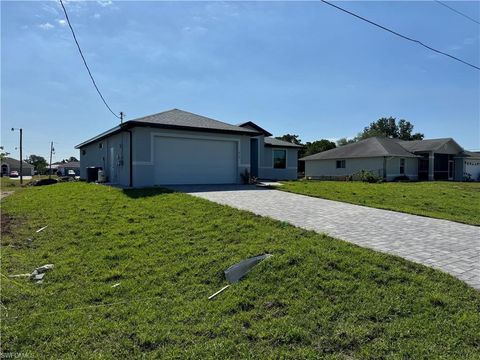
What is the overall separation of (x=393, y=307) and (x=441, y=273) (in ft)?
3.95

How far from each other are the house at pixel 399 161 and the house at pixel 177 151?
16.4 m

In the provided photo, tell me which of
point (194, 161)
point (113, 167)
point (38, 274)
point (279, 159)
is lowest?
point (38, 274)

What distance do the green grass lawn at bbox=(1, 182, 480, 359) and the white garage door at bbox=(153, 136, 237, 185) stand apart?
8.73m

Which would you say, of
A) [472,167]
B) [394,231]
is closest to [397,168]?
[472,167]

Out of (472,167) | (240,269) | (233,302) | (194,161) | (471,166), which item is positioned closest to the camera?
(233,302)

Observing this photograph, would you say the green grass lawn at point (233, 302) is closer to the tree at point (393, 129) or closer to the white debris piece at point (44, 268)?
the white debris piece at point (44, 268)

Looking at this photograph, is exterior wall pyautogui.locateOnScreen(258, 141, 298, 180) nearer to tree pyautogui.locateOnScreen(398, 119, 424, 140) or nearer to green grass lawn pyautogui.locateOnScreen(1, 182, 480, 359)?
green grass lawn pyautogui.locateOnScreen(1, 182, 480, 359)

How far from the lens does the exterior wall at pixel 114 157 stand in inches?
632

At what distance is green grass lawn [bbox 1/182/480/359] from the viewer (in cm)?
310

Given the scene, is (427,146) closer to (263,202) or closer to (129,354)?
(263,202)

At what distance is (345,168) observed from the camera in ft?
106

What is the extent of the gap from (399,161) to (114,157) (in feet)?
79.6

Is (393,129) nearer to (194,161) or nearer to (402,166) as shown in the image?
(402,166)

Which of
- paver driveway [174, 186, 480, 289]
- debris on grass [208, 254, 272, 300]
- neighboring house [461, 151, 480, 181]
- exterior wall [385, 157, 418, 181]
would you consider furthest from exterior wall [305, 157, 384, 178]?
debris on grass [208, 254, 272, 300]
